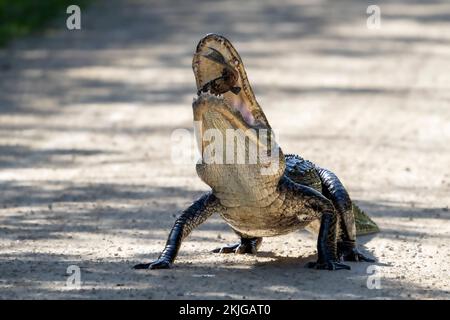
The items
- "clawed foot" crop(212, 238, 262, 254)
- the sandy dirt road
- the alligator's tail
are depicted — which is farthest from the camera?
the alligator's tail


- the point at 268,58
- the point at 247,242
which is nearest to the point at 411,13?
the point at 268,58

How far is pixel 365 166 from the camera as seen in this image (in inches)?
440

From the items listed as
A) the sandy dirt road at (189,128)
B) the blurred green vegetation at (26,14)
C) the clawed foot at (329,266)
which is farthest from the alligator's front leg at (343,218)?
the blurred green vegetation at (26,14)

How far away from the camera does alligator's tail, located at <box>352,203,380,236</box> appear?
861 cm

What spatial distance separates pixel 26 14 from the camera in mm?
19938

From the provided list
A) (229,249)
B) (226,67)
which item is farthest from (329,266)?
(226,67)

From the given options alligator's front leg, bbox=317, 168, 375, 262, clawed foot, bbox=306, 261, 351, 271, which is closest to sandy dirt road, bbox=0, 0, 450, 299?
clawed foot, bbox=306, 261, 351, 271

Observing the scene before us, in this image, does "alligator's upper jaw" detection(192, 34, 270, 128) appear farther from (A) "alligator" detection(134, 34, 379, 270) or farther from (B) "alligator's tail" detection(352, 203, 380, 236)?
(B) "alligator's tail" detection(352, 203, 380, 236)

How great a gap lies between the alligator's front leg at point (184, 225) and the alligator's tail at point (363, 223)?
141cm

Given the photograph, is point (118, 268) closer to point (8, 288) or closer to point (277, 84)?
point (8, 288)

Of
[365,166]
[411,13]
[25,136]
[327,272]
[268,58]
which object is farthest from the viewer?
[411,13]

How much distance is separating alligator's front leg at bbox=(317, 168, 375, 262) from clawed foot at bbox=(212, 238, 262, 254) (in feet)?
1.85

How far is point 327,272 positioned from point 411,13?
14094mm

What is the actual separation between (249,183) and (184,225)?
21.3 inches
